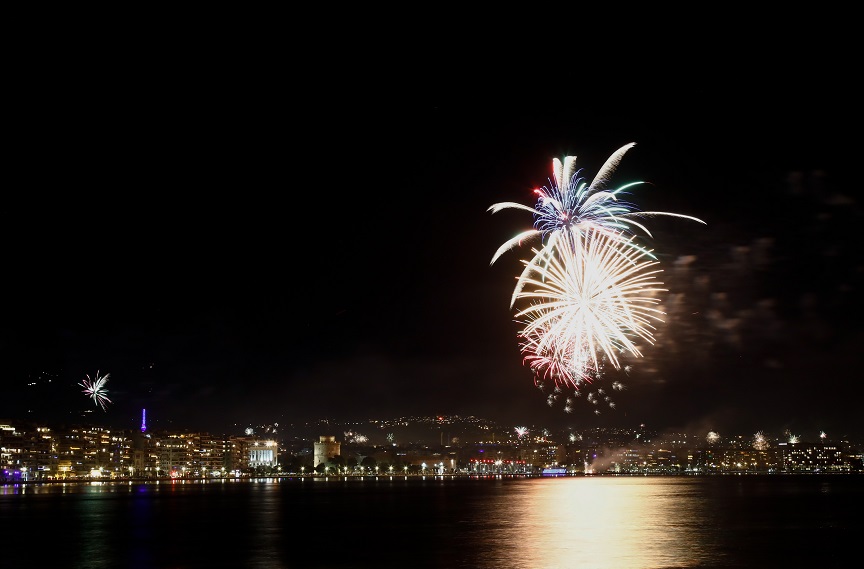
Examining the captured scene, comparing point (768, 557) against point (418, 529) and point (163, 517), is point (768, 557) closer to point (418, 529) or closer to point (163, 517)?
point (418, 529)

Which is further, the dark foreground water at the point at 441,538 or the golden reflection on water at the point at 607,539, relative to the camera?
the dark foreground water at the point at 441,538

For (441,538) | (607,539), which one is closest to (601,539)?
(607,539)

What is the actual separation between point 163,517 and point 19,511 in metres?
11.9

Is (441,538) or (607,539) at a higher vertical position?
(607,539)

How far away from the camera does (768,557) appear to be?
2684 centimetres

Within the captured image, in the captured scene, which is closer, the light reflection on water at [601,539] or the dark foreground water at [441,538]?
the light reflection on water at [601,539]

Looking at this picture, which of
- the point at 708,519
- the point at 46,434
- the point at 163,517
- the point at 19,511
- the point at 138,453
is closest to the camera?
the point at 708,519

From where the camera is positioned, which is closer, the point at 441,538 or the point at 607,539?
the point at 607,539

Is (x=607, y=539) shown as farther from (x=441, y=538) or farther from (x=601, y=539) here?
(x=441, y=538)

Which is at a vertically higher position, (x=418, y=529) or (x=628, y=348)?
(x=628, y=348)

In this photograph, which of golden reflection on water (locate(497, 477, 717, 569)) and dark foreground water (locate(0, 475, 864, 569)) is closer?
golden reflection on water (locate(497, 477, 717, 569))

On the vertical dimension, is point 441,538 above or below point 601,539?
below

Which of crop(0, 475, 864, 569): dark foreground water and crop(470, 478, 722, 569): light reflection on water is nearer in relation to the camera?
crop(470, 478, 722, 569): light reflection on water

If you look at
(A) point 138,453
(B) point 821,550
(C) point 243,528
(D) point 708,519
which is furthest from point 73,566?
(A) point 138,453
